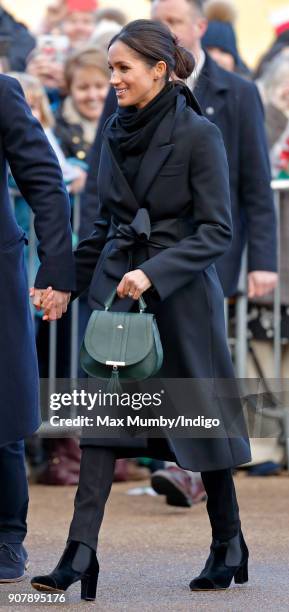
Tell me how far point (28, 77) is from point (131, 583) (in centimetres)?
357

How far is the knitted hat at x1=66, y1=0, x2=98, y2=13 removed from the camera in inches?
419

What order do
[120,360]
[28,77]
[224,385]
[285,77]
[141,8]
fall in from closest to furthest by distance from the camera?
1. [120,360]
2. [224,385]
3. [28,77]
4. [285,77]
5. [141,8]

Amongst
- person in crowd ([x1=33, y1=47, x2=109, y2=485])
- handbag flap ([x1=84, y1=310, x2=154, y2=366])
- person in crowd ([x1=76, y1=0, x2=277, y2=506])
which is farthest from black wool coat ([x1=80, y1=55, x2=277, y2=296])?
handbag flap ([x1=84, y1=310, x2=154, y2=366])

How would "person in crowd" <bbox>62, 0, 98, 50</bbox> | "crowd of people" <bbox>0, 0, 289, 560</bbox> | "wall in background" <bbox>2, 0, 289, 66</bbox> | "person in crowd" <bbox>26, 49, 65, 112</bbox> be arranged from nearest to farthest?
1. "crowd of people" <bbox>0, 0, 289, 560</bbox>
2. "person in crowd" <bbox>26, 49, 65, 112</bbox>
3. "person in crowd" <bbox>62, 0, 98, 50</bbox>
4. "wall in background" <bbox>2, 0, 289, 66</bbox>

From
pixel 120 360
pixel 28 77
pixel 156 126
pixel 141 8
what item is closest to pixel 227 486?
pixel 120 360

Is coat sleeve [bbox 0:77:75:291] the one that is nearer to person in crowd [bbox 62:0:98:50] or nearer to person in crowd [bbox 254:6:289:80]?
person in crowd [bbox 254:6:289:80]

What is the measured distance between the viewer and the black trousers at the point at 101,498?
4531 mm

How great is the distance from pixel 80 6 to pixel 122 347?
6652 mm

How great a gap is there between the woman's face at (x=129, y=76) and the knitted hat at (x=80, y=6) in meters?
6.06

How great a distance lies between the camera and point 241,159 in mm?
6527

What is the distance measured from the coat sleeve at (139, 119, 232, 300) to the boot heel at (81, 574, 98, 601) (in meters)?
0.87

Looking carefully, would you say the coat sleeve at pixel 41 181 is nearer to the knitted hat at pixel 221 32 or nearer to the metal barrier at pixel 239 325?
the metal barrier at pixel 239 325

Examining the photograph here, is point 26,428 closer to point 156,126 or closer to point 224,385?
point 224,385

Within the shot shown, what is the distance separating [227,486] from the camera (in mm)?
4789
